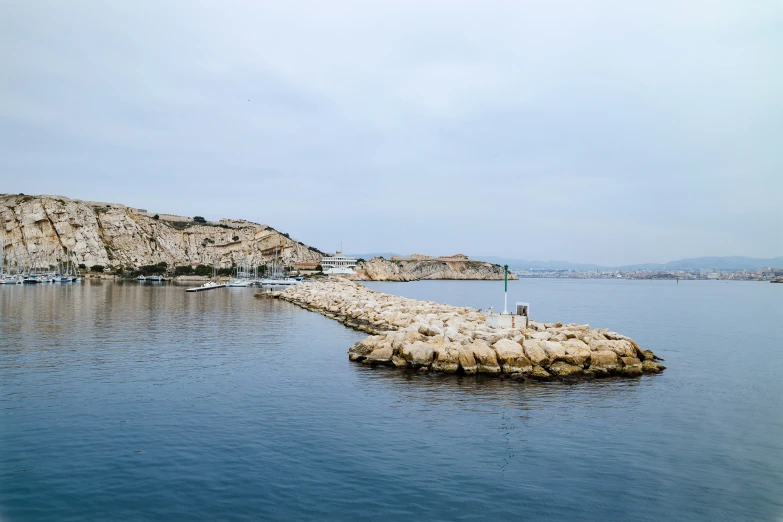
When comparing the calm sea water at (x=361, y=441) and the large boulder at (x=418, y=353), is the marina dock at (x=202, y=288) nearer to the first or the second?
the calm sea water at (x=361, y=441)

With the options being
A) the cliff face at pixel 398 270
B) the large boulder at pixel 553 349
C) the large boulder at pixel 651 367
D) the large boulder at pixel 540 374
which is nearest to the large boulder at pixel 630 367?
the large boulder at pixel 651 367

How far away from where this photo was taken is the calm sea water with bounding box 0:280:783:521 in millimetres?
9281

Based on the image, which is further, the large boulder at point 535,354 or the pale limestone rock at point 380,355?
the pale limestone rock at point 380,355

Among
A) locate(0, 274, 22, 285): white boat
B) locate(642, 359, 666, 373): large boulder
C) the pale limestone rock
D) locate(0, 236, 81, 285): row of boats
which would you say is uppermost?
locate(0, 236, 81, 285): row of boats

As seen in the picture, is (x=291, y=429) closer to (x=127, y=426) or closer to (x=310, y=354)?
(x=127, y=426)

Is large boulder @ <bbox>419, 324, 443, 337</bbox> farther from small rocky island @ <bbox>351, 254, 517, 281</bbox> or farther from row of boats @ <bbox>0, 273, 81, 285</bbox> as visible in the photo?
small rocky island @ <bbox>351, 254, 517, 281</bbox>

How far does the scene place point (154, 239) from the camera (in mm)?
133875

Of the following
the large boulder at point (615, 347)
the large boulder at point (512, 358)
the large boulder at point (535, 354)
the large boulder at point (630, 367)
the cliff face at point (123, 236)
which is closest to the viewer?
the large boulder at point (512, 358)

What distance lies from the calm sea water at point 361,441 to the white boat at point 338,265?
392 feet

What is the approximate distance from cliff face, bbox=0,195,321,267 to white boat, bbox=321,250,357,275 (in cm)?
1037

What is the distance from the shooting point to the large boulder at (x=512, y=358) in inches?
809

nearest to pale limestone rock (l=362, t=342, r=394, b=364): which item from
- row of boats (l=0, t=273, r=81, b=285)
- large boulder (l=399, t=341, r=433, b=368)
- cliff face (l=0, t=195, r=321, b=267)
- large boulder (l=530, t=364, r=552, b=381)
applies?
large boulder (l=399, t=341, r=433, b=368)

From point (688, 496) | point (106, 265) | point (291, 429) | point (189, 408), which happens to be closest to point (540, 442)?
point (688, 496)

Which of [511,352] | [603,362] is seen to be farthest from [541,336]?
[511,352]
